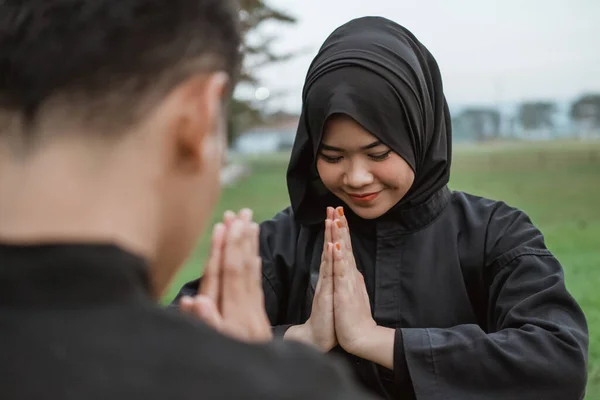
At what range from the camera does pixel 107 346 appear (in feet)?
3.82

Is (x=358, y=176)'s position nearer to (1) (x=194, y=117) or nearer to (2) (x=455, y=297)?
(2) (x=455, y=297)

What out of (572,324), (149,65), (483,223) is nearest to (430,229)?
(483,223)

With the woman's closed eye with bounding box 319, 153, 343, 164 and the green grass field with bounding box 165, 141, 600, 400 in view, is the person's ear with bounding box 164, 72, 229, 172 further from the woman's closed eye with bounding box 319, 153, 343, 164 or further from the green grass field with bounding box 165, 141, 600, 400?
the green grass field with bounding box 165, 141, 600, 400

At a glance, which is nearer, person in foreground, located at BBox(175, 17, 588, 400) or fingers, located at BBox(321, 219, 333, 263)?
person in foreground, located at BBox(175, 17, 588, 400)

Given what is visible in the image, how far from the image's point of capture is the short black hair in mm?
1296

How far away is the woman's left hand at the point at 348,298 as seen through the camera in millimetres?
2799

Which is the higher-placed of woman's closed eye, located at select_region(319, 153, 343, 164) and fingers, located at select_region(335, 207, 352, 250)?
woman's closed eye, located at select_region(319, 153, 343, 164)

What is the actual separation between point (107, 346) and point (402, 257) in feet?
6.40

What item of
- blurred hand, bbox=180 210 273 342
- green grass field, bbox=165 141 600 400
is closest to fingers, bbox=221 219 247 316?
blurred hand, bbox=180 210 273 342

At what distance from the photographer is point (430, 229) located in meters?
3.02

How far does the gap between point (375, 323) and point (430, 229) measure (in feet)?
1.36

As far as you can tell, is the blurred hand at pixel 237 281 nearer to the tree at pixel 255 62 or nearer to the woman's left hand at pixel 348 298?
the woman's left hand at pixel 348 298

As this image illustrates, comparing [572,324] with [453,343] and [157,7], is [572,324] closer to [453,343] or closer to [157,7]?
[453,343]

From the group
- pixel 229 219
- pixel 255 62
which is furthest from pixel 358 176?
pixel 255 62
